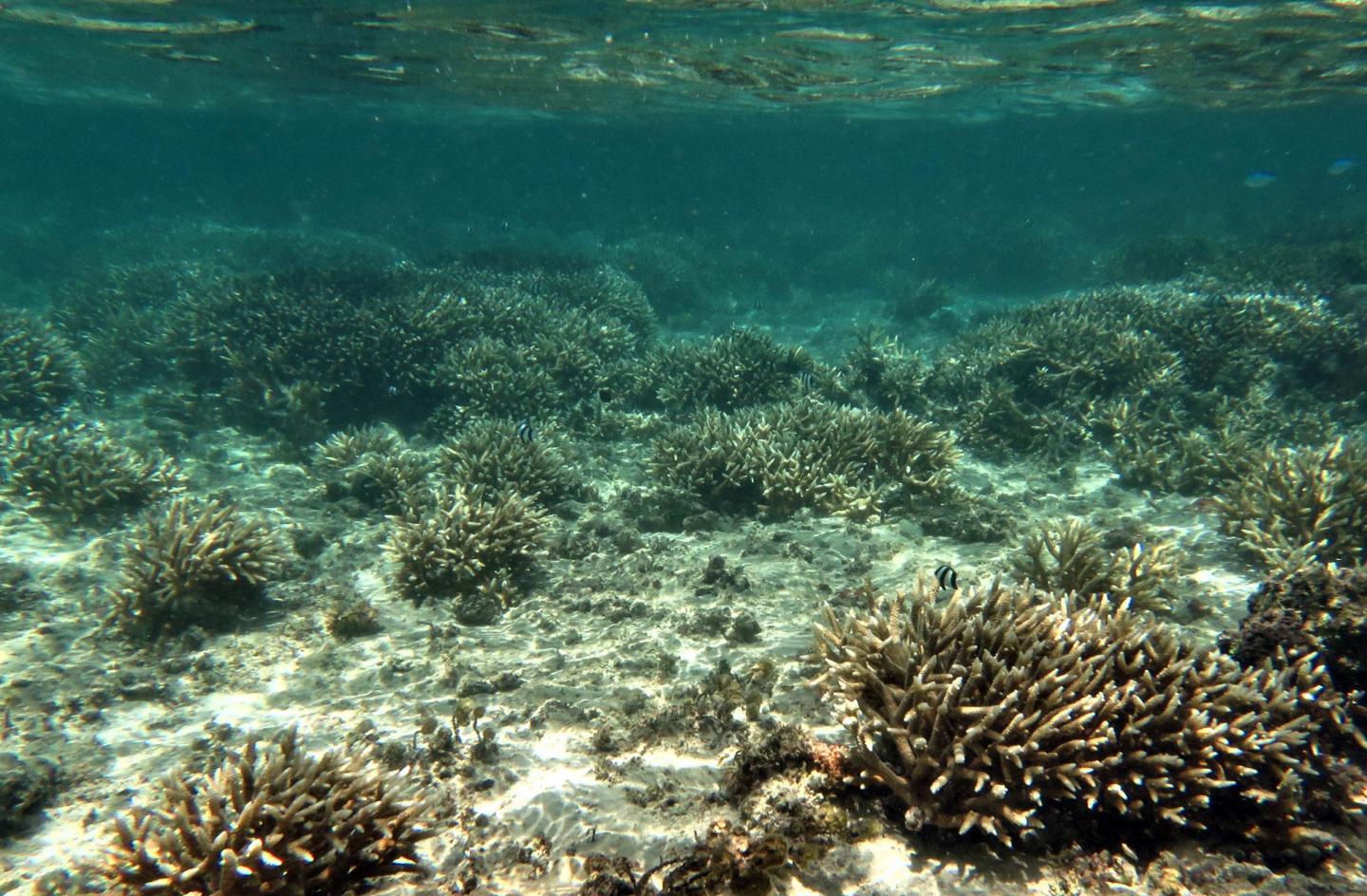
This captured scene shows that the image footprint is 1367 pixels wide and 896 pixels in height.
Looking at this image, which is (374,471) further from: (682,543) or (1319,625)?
(1319,625)

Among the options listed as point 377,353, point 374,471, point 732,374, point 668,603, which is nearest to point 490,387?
point 377,353

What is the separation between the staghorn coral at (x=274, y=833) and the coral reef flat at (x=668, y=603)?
0.08ft

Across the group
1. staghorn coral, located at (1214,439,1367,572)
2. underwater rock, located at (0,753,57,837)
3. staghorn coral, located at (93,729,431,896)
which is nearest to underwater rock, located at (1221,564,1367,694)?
staghorn coral, located at (1214,439,1367,572)

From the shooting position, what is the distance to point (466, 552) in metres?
7.76

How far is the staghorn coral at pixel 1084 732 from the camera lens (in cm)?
356

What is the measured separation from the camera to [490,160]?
15212cm

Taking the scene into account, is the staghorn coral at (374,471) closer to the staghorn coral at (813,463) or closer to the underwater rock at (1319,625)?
the staghorn coral at (813,463)

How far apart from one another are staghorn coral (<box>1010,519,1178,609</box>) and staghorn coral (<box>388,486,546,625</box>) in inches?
222

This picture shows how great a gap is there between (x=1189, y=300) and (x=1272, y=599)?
13.2 meters

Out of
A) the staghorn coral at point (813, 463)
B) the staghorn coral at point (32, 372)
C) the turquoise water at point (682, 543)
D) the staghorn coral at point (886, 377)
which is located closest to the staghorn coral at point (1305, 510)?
the turquoise water at point (682, 543)

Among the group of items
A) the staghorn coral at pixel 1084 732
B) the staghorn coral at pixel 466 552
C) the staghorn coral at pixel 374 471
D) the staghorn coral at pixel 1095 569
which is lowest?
the staghorn coral at pixel 374 471

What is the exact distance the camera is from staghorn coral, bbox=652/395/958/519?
31.0 feet

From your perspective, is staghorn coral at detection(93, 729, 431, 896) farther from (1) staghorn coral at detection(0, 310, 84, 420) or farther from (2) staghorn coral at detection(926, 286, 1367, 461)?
(1) staghorn coral at detection(0, 310, 84, 420)

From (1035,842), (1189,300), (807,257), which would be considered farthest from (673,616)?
(807,257)
